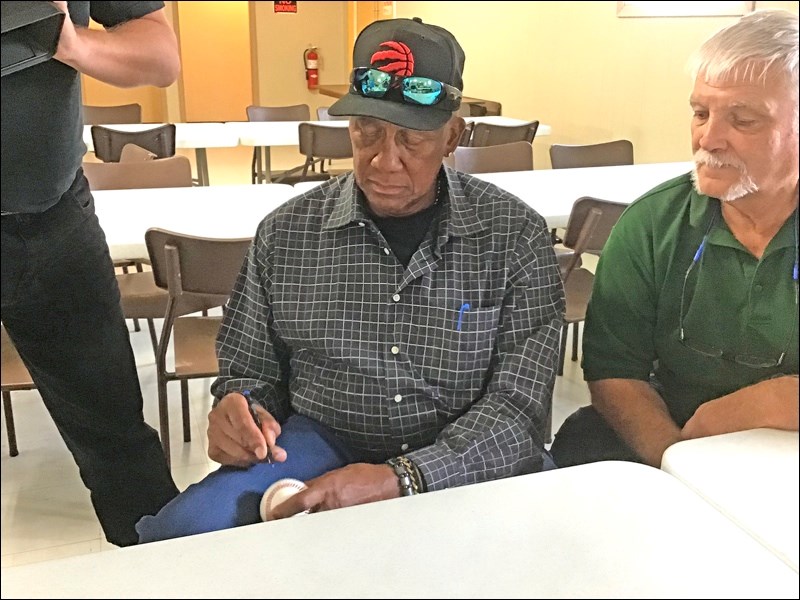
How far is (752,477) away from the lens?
475 millimetres

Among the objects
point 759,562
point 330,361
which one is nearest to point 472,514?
point 759,562

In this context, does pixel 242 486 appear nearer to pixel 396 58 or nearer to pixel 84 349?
pixel 84 349

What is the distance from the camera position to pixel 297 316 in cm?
90

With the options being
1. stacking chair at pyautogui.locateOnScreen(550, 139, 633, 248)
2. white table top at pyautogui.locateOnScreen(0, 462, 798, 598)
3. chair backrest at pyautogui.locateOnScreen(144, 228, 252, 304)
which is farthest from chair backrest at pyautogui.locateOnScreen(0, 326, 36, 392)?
stacking chair at pyautogui.locateOnScreen(550, 139, 633, 248)

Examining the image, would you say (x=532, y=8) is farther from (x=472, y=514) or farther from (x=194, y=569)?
(x=194, y=569)

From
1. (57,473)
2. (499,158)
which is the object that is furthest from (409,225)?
(499,158)

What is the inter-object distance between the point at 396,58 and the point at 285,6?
5.9 inches

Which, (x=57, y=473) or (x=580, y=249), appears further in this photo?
(x=580, y=249)

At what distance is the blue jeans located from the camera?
76 cm

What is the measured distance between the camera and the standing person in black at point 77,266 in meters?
0.34

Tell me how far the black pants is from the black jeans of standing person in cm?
38

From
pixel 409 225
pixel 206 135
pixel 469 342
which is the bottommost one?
pixel 469 342

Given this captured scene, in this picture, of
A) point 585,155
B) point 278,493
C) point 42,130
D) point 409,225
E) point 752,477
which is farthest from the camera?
point 585,155

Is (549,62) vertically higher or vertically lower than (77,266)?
higher
